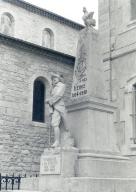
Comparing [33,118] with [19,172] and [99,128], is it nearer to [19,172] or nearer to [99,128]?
[19,172]

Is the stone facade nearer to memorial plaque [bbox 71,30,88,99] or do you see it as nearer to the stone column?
memorial plaque [bbox 71,30,88,99]

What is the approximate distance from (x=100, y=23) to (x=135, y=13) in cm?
198

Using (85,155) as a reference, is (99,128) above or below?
above

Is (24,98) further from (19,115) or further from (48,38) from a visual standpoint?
(48,38)

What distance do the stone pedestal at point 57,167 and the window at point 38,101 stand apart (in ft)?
25.4

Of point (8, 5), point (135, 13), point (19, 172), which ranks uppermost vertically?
point (8, 5)

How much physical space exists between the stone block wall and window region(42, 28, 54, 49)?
19.4ft

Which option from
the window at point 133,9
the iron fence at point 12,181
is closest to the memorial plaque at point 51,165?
the iron fence at point 12,181

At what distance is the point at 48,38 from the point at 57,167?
50.1 feet

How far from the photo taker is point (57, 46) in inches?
914

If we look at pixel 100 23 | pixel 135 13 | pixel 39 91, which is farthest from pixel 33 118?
pixel 135 13

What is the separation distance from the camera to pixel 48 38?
2338 centimetres

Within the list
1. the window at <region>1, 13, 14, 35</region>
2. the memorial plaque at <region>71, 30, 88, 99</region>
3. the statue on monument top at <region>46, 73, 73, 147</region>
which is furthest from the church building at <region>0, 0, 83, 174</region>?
the statue on monument top at <region>46, 73, 73, 147</region>

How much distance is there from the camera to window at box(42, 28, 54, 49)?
23091 millimetres
